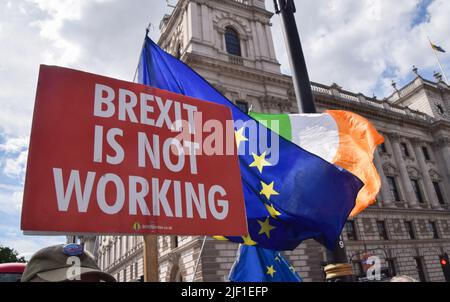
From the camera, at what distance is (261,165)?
458cm

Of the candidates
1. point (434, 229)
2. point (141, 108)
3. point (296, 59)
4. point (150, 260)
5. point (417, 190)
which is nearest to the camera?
point (150, 260)

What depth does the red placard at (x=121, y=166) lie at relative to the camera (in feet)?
7.65

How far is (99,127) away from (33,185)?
27.1 inches

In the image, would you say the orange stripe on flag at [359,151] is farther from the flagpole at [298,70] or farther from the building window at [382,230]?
the building window at [382,230]

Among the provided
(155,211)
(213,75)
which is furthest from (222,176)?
(213,75)

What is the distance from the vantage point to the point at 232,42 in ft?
91.7

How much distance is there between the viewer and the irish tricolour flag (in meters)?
5.05

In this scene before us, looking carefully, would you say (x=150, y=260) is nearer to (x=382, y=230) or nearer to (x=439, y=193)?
(x=382, y=230)

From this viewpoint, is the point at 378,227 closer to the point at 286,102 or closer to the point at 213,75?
the point at 286,102

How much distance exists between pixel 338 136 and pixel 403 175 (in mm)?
32158

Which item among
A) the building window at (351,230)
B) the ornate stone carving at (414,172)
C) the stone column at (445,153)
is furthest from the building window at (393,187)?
the stone column at (445,153)

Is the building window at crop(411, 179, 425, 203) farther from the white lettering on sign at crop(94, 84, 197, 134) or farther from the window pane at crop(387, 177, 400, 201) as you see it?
the white lettering on sign at crop(94, 84, 197, 134)

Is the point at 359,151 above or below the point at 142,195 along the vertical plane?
above

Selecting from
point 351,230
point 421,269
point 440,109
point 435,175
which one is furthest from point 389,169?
point 440,109
